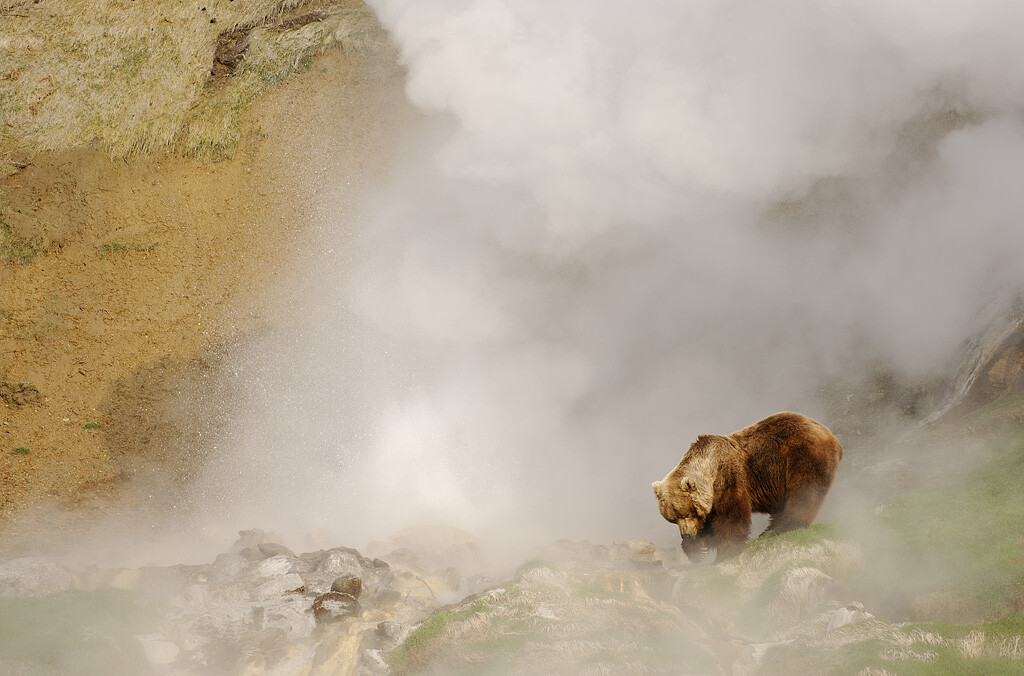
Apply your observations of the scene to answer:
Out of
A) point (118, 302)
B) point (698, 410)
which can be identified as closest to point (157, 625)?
point (118, 302)

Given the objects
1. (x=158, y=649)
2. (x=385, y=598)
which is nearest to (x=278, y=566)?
(x=385, y=598)

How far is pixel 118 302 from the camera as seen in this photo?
20.2 m

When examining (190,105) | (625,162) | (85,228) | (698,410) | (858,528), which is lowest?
(858,528)

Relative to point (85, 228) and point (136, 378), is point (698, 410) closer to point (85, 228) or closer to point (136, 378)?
point (136, 378)

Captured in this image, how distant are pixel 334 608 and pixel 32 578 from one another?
17.9 ft

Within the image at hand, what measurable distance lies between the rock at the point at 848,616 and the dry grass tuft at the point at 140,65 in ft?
72.1

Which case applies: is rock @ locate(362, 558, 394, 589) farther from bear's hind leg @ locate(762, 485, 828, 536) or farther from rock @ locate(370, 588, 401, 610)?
bear's hind leg @ locate(762, 485, 828, 536)

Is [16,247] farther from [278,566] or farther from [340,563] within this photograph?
[340,563]

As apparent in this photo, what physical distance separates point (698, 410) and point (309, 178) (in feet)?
46.1

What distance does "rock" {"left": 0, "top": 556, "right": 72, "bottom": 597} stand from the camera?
36.4 feet

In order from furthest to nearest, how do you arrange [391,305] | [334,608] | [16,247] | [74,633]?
A: [391,305], [16,247], [334,608], [74,633]

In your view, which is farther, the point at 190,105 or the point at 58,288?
the point at 190,105

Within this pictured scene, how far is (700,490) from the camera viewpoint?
9250mm

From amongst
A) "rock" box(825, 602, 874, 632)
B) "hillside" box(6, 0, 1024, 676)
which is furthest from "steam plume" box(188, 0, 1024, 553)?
"rock" box(825, 602, 874, 632)
